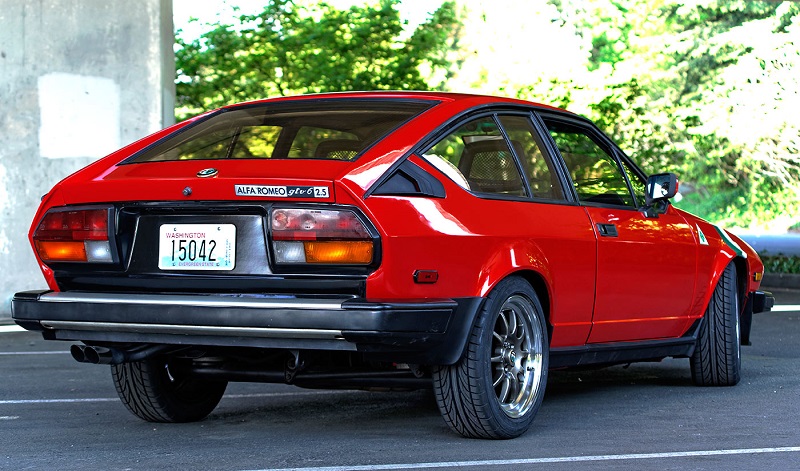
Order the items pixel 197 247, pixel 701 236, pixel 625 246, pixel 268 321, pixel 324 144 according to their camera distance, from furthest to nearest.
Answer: pixel 701 236 → pixel 625 246 → pixel 324 144 → pixel 197 247 → pixel 268 321

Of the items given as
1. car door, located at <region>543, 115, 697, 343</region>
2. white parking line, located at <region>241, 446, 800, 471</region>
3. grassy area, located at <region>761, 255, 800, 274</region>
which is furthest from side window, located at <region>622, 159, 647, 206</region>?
grassy area, located at <region>761, 255, 800, 274</region>

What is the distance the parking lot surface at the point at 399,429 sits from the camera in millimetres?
4977

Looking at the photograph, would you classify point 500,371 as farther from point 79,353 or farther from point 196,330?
point 79,353

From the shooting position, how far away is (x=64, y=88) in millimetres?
12930

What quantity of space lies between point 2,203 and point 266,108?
25.1ft

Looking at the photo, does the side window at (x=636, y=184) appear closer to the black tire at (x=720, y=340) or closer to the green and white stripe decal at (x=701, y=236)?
the green and white stripe decal at (x=701, y=236)

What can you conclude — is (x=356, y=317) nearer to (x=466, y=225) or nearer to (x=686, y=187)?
(x=466, y=225)

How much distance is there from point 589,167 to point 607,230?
16.5 inches

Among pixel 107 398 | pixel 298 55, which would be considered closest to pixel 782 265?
pixel 298 55

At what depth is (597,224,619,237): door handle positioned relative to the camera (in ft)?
20.1

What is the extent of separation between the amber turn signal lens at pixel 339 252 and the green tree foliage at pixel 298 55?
1354 cm

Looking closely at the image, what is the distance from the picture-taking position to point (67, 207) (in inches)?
208

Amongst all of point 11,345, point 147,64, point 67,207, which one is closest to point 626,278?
point 67,207

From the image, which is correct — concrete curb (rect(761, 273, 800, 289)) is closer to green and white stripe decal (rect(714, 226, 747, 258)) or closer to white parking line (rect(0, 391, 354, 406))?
green and white stripe decal (rect(714, 226, 747, 258))
